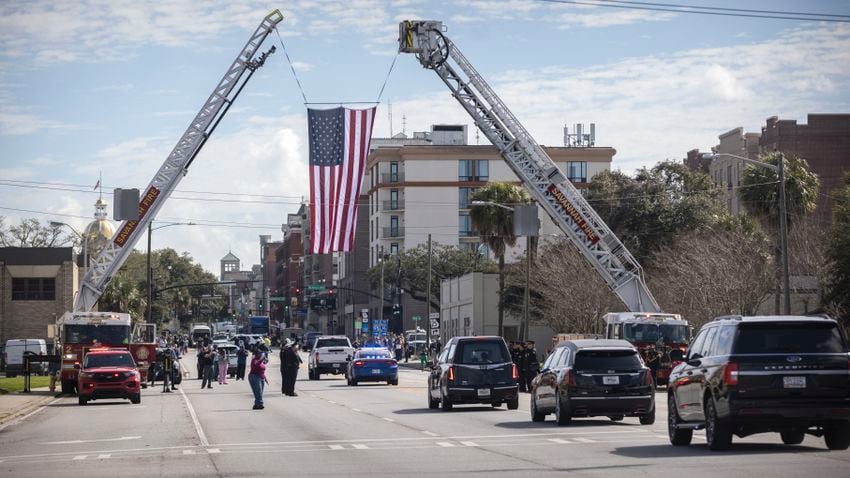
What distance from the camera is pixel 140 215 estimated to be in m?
51.2

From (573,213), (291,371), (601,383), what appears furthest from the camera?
(573,213)

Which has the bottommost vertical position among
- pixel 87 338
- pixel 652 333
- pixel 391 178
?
pixel 87 338

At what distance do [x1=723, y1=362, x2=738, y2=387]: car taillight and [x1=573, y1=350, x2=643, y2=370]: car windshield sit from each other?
729cm

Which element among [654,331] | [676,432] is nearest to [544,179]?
[654,331]

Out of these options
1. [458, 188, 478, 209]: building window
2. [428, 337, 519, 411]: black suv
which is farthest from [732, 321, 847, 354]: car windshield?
[458, 188, 478, 209]: building window

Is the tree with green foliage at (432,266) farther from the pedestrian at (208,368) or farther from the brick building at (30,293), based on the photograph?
the pedestrian at (208,368)

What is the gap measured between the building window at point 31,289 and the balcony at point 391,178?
147ft

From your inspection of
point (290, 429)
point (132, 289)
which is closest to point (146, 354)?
point (290, 429)

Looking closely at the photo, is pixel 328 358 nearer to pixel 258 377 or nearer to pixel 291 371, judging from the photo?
pixel 291 371

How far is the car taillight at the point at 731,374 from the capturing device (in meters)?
17.5

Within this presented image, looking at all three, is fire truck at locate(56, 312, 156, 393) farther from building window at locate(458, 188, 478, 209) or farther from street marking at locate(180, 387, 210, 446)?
building window at locate(458, 188, 478, 209)

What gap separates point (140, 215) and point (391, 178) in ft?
253

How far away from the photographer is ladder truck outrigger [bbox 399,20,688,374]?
1874 inches

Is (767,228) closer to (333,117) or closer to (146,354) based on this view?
(333,117)
